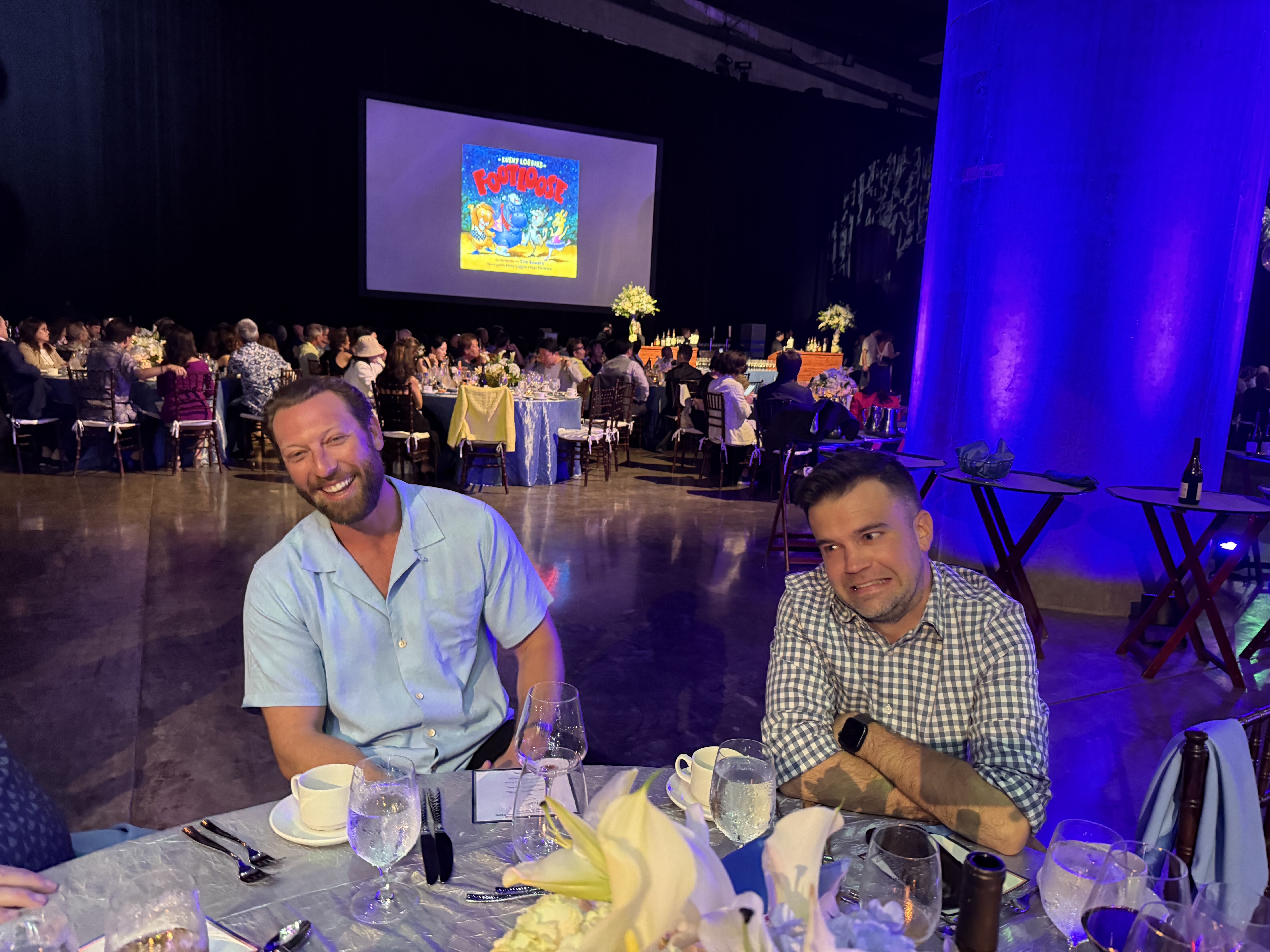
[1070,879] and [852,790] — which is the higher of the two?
[1070,879]

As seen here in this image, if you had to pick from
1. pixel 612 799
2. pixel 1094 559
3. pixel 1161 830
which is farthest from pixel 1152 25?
pixel 612 799

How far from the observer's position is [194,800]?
8.54ft

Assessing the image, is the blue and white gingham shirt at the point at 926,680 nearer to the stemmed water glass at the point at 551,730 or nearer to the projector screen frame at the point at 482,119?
the stemmed water glass at the point at 551,730

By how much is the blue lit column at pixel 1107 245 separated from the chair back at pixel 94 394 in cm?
675

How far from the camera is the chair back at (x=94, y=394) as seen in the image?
697 cm

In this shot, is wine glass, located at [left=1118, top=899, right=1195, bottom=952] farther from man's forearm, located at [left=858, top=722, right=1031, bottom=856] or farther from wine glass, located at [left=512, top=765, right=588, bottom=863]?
wine glass, located at [left=512, top=765, right=588, bottom=863]

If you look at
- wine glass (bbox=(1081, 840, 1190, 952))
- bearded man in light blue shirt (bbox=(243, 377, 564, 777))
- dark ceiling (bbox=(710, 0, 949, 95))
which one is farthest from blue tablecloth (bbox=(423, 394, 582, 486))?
dark ceiling (bbox=(710, 0, 949, 95))

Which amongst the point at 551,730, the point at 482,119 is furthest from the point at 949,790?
the point at 482,119

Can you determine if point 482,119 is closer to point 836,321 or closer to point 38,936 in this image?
point 836,321

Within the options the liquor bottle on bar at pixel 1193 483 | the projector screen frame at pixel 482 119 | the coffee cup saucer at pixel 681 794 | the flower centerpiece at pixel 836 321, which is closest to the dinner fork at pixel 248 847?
the coffee cup saucer at pixel 681 794

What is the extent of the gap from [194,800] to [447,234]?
1075cm

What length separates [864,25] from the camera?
13359mm

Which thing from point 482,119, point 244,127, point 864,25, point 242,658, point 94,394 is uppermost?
point 864,25

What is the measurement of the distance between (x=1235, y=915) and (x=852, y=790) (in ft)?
2.08
